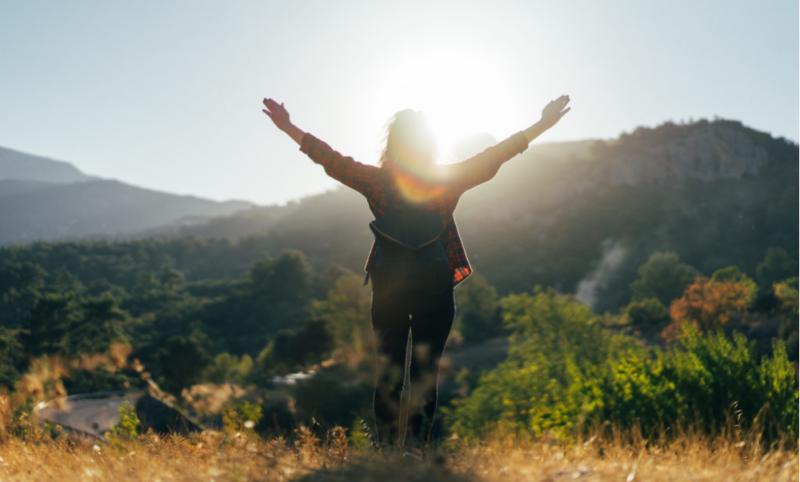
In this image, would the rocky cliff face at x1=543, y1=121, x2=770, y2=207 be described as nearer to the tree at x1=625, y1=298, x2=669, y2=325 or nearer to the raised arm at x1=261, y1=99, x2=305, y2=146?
the tree at x1=625, y1=298, x2=669, y2=325

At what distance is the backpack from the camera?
8.59 feet

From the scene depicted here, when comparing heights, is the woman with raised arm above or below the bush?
above

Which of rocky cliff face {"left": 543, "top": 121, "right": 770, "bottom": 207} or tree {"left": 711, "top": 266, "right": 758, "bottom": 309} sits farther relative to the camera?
rocky cliff face {"left": 543, "top": 121, "right": 770, "bottom": 207}

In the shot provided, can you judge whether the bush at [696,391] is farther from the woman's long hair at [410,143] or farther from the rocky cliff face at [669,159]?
the rocky cliff face at [669,159]

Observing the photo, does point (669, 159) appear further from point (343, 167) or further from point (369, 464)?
point (369, 464)

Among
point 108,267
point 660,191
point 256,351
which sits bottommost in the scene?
point 256,351

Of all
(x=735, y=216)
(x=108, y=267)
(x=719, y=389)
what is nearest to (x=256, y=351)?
(x=108, y=267)

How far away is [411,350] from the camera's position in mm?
2729

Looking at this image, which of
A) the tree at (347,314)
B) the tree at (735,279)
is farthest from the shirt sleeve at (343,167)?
the tree at (735,279)

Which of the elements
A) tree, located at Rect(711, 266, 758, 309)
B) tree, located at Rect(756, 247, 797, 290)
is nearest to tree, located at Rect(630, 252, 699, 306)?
tree, located at Rect(756, 247, 797, 290)

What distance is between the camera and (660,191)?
100500 mm

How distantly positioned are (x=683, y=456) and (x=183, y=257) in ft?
387

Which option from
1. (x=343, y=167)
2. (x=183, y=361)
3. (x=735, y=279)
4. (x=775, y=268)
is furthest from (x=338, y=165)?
(x=775, y=268)

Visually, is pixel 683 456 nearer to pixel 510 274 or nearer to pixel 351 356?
pixel 351 356
